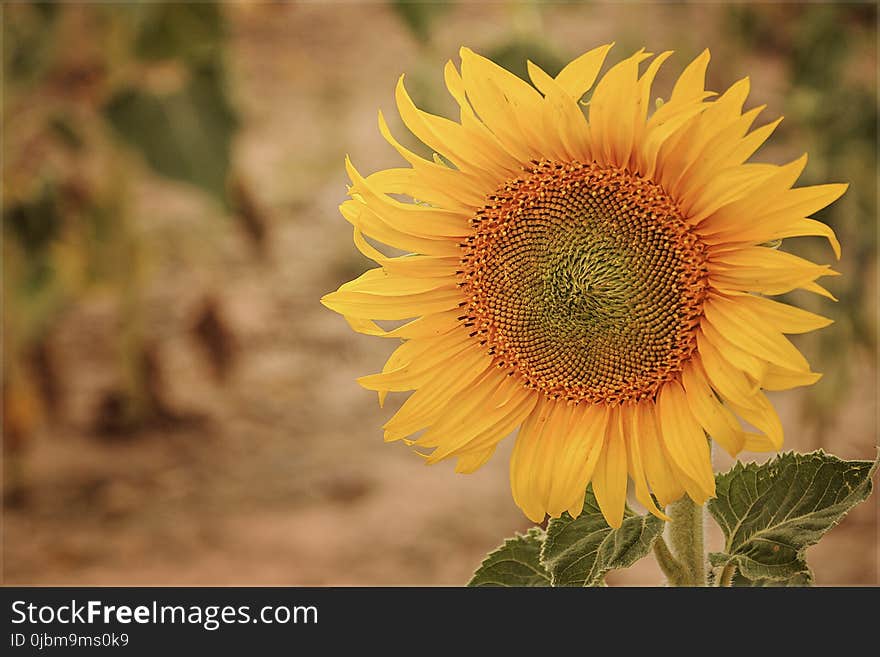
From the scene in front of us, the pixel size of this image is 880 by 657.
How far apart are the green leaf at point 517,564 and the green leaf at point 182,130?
0.85 metres

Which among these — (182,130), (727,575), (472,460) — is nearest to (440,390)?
(472,460)

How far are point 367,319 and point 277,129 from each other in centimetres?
252

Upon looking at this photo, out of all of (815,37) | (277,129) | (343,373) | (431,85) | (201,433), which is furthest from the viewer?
(277,129)

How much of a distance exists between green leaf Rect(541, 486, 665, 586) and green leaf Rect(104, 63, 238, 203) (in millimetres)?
894

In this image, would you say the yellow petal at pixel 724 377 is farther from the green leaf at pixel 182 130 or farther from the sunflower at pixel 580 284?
the green leaf at pixel 182 130

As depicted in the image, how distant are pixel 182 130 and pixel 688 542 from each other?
38.6 inches

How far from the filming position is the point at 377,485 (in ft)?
5.97

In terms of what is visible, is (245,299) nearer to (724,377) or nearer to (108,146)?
(108,146)

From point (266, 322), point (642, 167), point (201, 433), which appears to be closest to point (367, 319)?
point (642, 167)

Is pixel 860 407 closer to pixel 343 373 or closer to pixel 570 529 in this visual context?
pixel 343 373

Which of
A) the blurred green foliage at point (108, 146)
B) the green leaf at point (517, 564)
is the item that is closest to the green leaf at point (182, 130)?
the blurred green foliage at point (108, 146)

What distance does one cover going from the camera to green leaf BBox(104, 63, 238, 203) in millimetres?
1171

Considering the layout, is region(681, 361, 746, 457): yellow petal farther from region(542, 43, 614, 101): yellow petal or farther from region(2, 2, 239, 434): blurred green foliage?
region(2, 2, 239, 434): blurred green foliage

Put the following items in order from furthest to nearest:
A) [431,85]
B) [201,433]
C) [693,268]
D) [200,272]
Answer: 1. [200,272]
2. [201,433]
3. [431,85]
4. [693,268]
